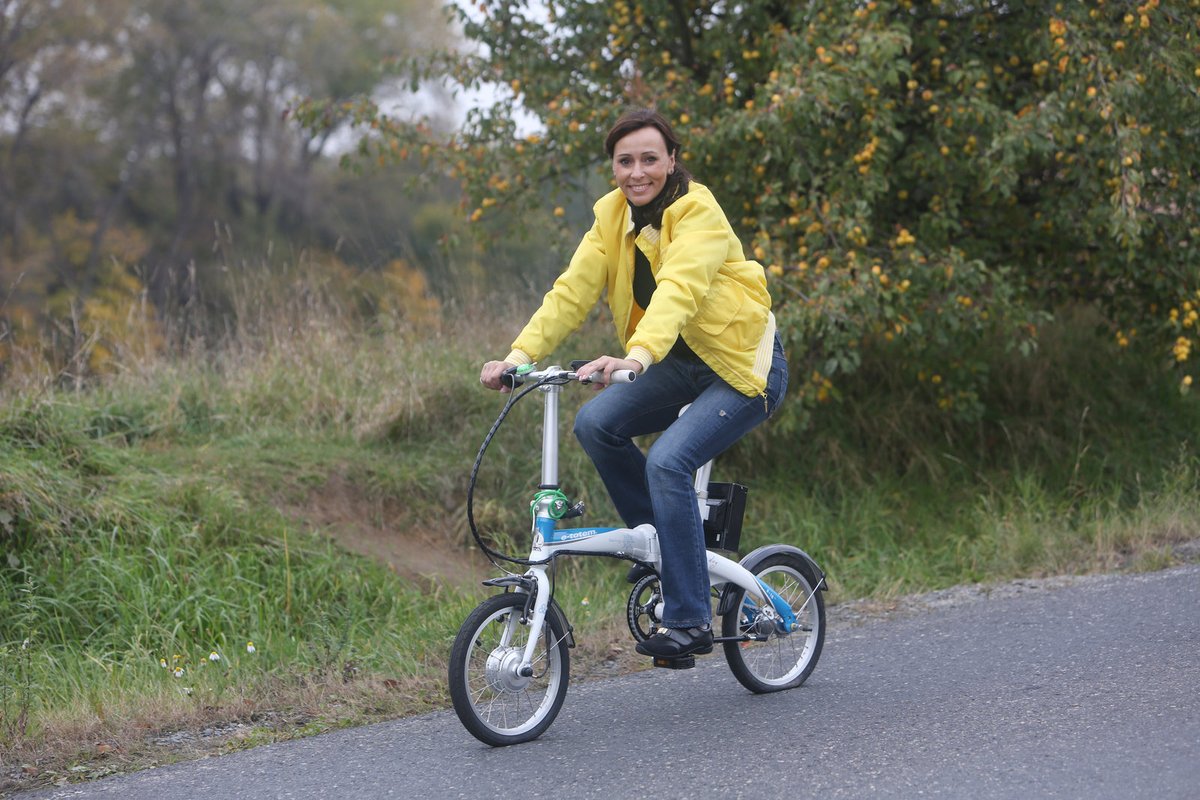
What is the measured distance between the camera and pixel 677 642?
14.9 ft

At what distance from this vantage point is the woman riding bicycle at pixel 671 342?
4488 millimetres

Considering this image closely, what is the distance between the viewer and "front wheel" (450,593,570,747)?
4.25 m

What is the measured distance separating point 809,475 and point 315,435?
310cm

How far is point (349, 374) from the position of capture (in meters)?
8.88

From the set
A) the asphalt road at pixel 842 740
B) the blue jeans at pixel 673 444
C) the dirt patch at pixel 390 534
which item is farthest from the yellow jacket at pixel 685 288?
the dirt patch at pixel 390 534

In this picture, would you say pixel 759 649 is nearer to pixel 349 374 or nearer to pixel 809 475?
pixel 809 475

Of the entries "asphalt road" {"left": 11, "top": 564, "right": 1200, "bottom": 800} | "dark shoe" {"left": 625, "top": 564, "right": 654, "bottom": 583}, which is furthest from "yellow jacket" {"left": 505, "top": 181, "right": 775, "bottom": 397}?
"asphalt road" {"left": 11, "top": 564, "right": 1200, "bottom": 800}

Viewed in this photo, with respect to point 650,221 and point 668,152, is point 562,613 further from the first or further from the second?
point 668,152

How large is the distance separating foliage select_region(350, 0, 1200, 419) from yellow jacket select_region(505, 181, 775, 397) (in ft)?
8.07

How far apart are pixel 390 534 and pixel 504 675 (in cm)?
351

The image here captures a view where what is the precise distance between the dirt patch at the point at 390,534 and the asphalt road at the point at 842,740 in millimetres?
2313

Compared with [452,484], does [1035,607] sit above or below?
below

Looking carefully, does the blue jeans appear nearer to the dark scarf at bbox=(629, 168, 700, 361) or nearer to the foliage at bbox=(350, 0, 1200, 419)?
the dark scarf at bbox=(629, 168, 700, 361)

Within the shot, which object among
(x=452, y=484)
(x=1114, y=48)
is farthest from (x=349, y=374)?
(x=1114, y=48)
